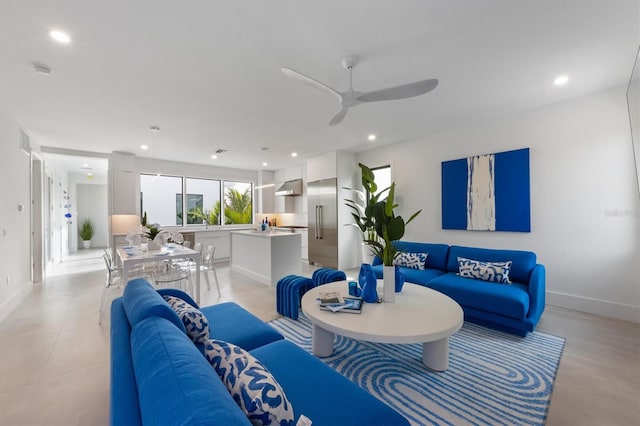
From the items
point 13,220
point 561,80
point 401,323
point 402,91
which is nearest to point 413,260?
point 401,323

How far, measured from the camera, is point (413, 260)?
4070mm

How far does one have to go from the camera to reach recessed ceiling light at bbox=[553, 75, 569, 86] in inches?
116

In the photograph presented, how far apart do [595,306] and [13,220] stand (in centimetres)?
783

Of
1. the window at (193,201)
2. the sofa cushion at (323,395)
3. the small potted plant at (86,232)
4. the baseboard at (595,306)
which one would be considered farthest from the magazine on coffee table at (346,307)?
the small potted plant at (86,232)

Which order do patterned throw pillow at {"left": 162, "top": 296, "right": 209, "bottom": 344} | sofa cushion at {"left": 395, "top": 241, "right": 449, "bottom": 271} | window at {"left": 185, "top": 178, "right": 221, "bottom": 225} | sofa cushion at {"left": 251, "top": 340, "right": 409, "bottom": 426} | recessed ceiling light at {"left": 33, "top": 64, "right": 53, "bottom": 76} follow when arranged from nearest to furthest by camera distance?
1. sofa cushion at {"left": 251, "top": 340, "right": 409, "bottom": 426}
2. patterned throw pillow at {"left": 162, "top": 296, "right": 209, "bottom": 344}
3. recessed ceiling light at {"left": 33, "top": 64, "right": 53, "bottom": 76}
4. sofa cushion at {"left": 395, "top": 241, "right": 449, "bottom": 271}
5. window at {"left": 185, "top": 178, "right": 221, "bottom": 225}

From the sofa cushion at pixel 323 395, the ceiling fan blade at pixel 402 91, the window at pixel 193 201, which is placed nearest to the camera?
the sofa cushion at pixel 323 395

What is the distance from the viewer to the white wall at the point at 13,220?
344 cm

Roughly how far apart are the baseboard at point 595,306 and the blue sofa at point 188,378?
3.80 m

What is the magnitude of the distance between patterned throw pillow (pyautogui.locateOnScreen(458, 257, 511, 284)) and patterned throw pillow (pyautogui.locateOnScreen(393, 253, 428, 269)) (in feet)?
1.77

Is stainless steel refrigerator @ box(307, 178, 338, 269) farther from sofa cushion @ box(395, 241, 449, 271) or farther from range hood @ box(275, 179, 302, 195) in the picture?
sofa cushion @ box(395, 241, 449, 271)

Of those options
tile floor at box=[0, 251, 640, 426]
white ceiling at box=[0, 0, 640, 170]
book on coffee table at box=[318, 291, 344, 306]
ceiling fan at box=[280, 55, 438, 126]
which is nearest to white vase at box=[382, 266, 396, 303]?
book on coffee table at box=[318, 291, 344, 306]

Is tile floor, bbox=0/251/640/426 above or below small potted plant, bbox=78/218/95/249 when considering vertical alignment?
below

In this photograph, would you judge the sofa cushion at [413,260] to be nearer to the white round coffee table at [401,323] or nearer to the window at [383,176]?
the white round coffee table at [401,323]

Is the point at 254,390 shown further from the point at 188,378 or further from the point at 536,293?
the point at 536,293
